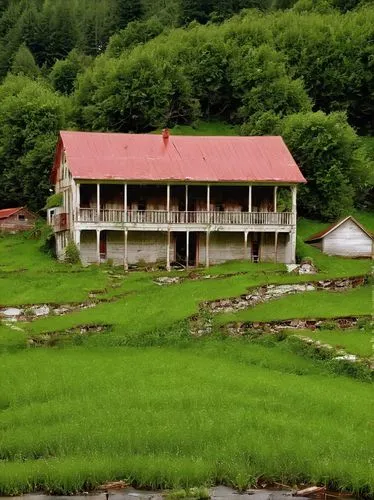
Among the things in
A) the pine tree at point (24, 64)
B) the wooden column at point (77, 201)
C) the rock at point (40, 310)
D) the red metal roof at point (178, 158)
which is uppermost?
the pine tree at point (24, 64)

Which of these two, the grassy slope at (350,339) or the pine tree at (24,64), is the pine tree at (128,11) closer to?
the pine tree at (24,64)

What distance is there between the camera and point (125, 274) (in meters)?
47.5

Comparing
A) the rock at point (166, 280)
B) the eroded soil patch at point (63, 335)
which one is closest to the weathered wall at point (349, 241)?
the rock at point (166, 280)

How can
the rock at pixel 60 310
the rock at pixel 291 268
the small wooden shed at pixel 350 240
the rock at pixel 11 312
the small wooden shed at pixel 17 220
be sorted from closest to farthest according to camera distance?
the rock at pixel 11 312, the rock at pixel 60 310, the rock at pixel 291 268, the small wooden shed at pixel 350 240, the small wooden shed at pixel 17 220

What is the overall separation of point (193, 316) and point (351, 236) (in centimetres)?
2238

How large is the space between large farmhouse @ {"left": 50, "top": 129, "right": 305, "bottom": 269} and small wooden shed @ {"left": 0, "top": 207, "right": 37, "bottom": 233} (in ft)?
35.9

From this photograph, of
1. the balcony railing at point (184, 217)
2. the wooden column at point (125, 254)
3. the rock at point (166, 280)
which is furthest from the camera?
the balcony railing at point (184, 217)

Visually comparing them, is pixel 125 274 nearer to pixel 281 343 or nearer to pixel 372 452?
pixel 281 343

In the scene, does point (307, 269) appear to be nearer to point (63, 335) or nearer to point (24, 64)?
point (63, 335)

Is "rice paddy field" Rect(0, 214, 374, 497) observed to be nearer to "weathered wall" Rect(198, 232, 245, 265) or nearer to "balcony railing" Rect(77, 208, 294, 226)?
"balcony railing" Rect(77, 208, 294, 226)

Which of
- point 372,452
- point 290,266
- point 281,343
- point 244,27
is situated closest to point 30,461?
point 372,452

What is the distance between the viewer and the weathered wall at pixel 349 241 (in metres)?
54.6

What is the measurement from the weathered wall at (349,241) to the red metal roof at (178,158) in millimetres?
5178

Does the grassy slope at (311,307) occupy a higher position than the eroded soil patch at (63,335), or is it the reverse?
the eroded soil patch at (63,335)
